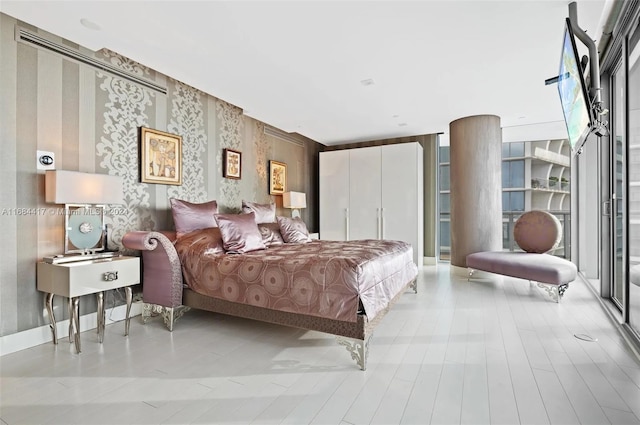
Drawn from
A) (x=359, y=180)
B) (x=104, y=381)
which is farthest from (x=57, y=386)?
(x=359, y=180)

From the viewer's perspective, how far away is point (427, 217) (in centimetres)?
604

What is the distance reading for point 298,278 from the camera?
7.80ft

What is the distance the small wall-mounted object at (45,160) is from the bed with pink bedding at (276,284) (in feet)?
2.67

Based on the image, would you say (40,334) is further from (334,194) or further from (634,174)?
(634,174)

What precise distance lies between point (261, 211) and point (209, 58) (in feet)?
6.41

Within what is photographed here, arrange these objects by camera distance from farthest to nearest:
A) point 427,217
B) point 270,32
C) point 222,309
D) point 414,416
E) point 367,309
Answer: point 427,217, point 222,309, point 270,32, point 367,309, point 414,416

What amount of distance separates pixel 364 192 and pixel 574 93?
3.88 meters

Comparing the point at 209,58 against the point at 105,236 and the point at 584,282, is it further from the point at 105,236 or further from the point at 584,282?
the point at 584,282

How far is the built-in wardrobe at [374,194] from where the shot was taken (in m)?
5.57

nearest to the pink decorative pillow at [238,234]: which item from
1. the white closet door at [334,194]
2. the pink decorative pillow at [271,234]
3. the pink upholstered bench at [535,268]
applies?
the pink decorative pillow at [271,234]

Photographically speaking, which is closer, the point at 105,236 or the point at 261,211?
the point at 105,236

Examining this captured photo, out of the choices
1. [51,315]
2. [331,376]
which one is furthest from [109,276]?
[331,376]

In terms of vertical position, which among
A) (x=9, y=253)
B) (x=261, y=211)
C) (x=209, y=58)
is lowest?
(x=9, y=253)

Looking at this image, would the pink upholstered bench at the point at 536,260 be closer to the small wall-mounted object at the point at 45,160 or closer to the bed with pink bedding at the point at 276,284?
the bed with pink bedding at the point at 276,284
